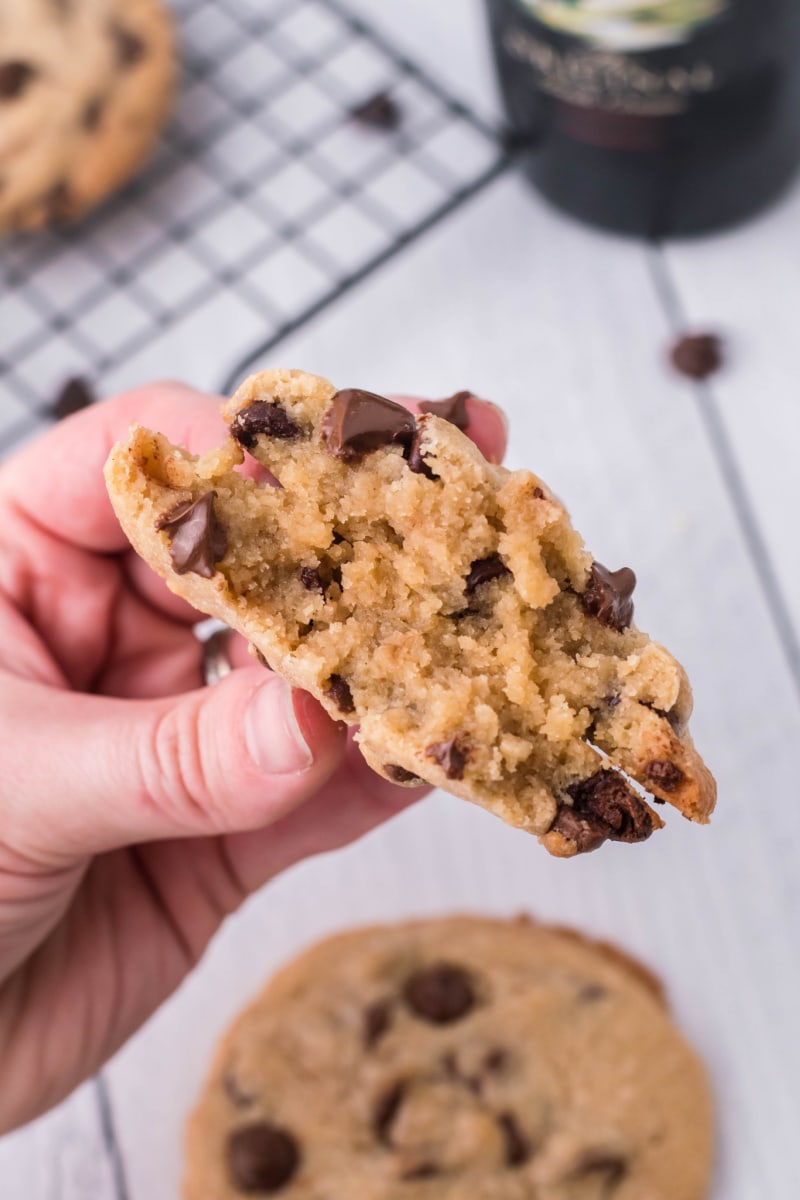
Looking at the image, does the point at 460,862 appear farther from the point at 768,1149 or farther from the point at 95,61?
the point at 95,61

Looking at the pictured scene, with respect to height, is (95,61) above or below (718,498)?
above

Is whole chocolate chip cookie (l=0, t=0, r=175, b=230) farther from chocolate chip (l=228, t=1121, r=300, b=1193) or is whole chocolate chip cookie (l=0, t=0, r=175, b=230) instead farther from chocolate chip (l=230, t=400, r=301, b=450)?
chocolate chip (l=228, t=1121, r=300, b=1193)

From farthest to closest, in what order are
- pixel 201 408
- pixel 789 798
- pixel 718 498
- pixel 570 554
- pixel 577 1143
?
pixel 718 498
pixel 789 798
pixel 577 1143
pixel 201 408
pixel 570 554

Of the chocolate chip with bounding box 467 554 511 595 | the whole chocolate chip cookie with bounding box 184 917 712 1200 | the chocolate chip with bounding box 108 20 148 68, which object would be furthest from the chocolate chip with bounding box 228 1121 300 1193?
the chocolate chip with bounding box 108 20 148 68

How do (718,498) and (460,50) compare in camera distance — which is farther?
(460,50)

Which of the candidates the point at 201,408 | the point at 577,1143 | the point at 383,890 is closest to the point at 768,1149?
the point at 577,1143

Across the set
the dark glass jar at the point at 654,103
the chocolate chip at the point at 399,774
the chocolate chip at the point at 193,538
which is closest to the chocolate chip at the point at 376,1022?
the chocolate chip at the point at 399,774

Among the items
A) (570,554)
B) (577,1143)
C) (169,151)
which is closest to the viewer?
(570,554)
